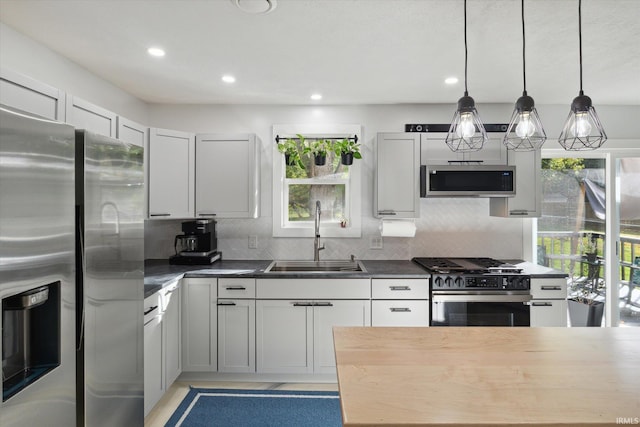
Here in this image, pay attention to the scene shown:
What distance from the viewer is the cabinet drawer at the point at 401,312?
2809 millimetres

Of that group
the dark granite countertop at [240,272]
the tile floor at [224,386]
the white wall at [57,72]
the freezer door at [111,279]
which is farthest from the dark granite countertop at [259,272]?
the white wall at [57,72]

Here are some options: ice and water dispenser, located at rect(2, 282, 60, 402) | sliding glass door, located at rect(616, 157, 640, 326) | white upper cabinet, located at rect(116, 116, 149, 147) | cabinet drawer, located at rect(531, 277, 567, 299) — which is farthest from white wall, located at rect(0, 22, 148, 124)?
sliding glass door, located at rect(616, 157, 640, 326)

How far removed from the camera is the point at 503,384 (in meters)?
1.05

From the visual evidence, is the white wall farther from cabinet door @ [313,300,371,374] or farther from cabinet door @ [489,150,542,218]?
cabinet door @ [489,150,542,218]

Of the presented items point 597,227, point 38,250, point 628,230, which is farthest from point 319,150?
point 628,230

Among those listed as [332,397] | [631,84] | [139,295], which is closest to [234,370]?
[332,397]

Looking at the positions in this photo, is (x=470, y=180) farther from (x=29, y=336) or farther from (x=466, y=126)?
(x=29, y=336)

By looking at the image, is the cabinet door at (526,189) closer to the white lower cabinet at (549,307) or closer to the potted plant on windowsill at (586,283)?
the white lower cabinet at (549,307)

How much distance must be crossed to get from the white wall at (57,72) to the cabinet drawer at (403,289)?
8.42 feet

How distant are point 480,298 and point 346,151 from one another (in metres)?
1.66

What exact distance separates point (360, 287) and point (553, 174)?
2340 mm

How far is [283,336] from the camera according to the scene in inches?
111

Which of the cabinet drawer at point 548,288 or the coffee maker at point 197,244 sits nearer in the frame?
the cabinet drawer at point 548,288

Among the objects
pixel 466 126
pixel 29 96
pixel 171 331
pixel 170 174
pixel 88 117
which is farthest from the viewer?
pixel 170 174
